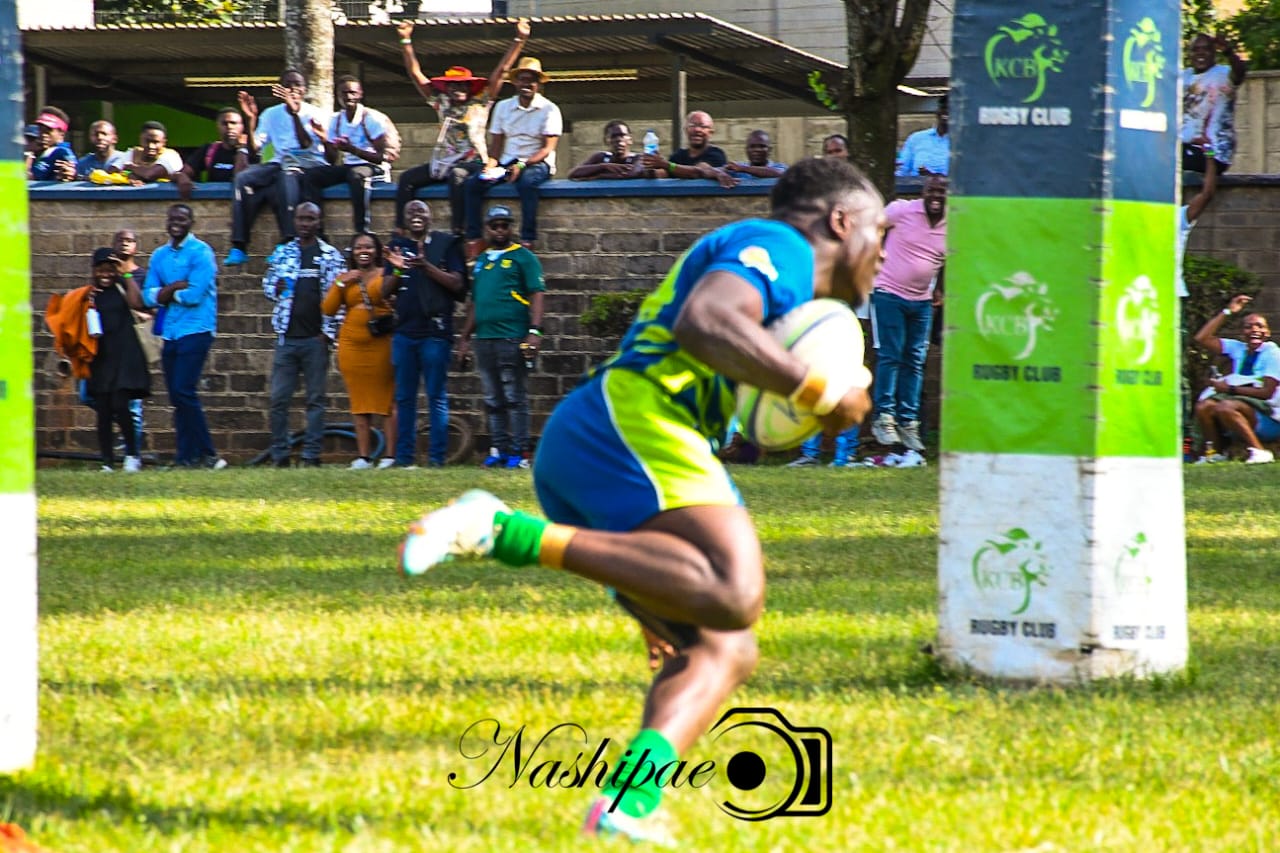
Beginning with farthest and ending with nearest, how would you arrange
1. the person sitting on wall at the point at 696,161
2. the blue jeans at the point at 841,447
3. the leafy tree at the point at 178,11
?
1. the leafy tree at the point at 178,11
2. the person sitting on wall at the point at 696,161
3. the blue jeans at the point at 841,447

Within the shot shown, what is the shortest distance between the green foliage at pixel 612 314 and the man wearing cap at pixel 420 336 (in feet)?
6.23

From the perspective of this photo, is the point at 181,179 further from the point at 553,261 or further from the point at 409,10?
the point at 409,10

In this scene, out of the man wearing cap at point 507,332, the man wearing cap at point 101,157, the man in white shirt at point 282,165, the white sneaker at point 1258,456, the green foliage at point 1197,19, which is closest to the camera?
the white sneaker at point 1258,456

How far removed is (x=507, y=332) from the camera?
16750 mm

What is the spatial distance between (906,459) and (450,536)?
11.7 m

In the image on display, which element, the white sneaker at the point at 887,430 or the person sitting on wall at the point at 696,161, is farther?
the person sitting on wall at the point at 696,161

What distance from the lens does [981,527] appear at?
700cm

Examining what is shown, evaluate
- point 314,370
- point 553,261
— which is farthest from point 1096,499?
point 553,261

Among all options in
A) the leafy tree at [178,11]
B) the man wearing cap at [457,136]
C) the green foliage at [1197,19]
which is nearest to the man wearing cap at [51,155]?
the man wearing cap at [457,136]

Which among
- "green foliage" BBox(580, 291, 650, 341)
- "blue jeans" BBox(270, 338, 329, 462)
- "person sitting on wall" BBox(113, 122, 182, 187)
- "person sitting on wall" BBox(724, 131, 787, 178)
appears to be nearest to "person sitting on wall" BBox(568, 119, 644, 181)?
"person sitting on wall" BBox(724, 131, 787, 178)

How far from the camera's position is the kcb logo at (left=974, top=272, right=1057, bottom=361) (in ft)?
22.6

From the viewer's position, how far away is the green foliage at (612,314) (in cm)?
1858

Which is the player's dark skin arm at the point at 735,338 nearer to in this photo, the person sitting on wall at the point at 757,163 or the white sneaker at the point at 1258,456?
the white sneaker at the point at 1258,456

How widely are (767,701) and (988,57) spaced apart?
8.71ft
